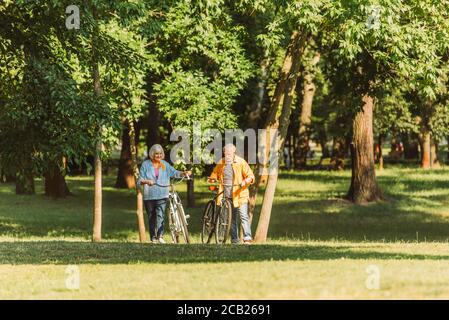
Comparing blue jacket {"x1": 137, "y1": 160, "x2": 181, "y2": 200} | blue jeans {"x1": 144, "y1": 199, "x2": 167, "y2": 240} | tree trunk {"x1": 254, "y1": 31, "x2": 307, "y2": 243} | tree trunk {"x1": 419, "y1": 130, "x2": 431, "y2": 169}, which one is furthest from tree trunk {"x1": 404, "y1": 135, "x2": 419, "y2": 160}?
blue jacket {"x1": 137, "y1": 160, "x2": 181, "y2": 200}

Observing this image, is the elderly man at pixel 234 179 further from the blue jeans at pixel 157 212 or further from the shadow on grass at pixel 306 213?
the shadow on grass at pixel 306 213

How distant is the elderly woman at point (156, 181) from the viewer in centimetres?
1806

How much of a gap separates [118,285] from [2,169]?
4295 millimetres

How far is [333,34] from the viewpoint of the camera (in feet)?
69.8

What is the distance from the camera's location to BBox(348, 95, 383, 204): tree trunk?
36219 mm

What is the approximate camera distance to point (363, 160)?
3706 centimetres

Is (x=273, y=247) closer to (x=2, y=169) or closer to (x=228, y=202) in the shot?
(x=228, y=202)

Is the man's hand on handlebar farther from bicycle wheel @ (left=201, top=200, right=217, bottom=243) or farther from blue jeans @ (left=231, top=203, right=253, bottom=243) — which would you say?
bicycle wheel @ (left=201, top=200, right=217, bottom=243)

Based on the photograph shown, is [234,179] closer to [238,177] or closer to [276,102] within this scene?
[238,177]

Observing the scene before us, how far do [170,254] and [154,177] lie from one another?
12.6 ft

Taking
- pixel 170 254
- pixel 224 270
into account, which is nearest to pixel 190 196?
pixel 170 254

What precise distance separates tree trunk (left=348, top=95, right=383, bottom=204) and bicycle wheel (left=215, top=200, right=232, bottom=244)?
19.0 m

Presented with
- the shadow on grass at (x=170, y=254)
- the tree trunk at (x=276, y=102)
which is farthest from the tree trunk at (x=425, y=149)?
the shadow on grass at (x=170, y=254)
